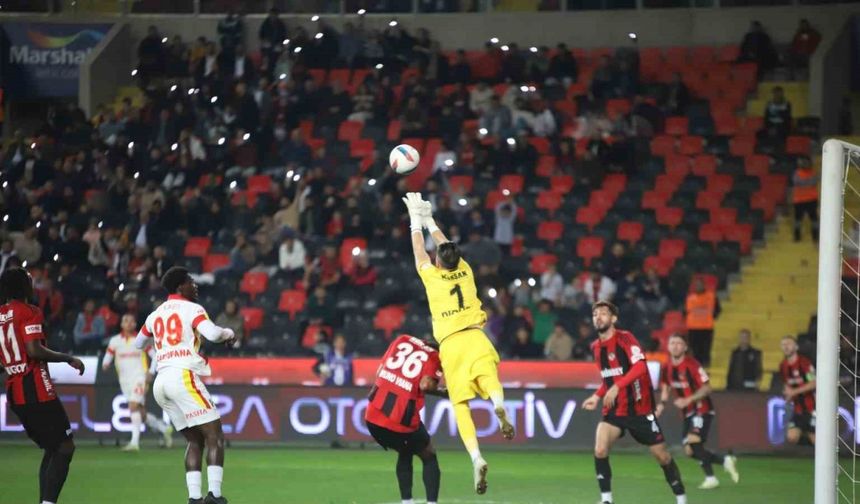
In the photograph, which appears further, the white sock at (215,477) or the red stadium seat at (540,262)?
the red stadium seat at (540,262)

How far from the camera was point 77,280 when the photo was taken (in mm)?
24719

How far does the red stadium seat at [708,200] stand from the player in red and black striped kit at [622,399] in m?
12.5

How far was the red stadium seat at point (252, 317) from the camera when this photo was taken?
23.8 m

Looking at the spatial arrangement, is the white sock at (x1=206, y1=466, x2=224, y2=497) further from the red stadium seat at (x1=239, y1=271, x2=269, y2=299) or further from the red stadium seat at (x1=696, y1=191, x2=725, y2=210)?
the red stadium seat at (x1=696, y1=191, x2=725, y2=210)

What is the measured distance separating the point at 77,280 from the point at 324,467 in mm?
8805

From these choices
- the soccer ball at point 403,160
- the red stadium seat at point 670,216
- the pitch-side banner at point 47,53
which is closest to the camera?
the soccer ball at point 403,160

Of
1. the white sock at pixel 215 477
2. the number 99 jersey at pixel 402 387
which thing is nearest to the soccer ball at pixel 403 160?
the number 99 jersey at pixel 402 387

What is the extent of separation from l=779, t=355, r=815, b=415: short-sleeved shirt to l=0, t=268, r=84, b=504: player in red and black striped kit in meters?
9.67

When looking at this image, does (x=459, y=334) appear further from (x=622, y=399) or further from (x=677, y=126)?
(x=677, y=126)

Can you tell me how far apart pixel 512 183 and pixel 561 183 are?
2.93 feet

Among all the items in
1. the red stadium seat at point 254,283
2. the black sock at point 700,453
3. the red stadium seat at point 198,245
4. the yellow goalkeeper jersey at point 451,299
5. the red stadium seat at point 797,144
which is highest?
the red stadium seat at point 797,144

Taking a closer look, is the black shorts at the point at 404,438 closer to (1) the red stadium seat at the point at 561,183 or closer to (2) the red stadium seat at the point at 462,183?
(2) the red stadium seat at the point at 462,183

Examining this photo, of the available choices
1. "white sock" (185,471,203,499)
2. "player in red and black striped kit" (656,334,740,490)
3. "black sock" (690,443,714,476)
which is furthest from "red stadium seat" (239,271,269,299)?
"white sock" (185,471,203,499)

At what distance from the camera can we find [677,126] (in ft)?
87.7
